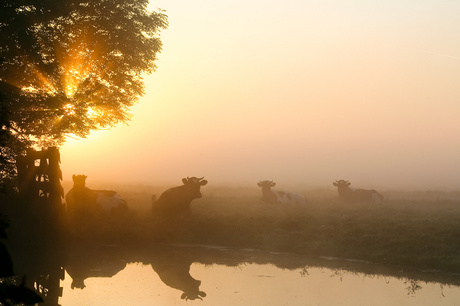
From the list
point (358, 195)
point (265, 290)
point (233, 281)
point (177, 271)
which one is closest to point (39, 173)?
point (177, 271)

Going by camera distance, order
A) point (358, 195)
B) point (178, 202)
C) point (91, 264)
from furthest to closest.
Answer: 1. point (358, 195)
2. point (178, 202)
3. point (91, 264)

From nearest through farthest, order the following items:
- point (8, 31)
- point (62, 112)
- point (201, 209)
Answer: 1. point (8, 31)
2. point (62, 112)
3. point (201, 209)

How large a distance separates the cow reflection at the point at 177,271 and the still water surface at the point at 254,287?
3cm

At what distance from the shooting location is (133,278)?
16297 millimetres

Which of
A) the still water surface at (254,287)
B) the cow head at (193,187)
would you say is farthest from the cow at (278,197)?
the still water surface at (254,287)

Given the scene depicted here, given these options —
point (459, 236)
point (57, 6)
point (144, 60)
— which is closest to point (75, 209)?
point (144, 60)

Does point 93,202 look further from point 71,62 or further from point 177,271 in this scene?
point 177,271

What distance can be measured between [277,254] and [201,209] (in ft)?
30.9

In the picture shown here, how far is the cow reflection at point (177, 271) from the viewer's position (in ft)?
47.4

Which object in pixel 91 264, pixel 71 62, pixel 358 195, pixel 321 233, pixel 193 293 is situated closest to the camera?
pixel 193 293

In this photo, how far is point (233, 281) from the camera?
1575cm

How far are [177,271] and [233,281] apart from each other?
234 cm

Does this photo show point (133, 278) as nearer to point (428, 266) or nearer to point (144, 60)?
point (428, 266)

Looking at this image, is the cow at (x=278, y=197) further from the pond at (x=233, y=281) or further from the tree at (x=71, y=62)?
the pond at (x=233, y=281)
